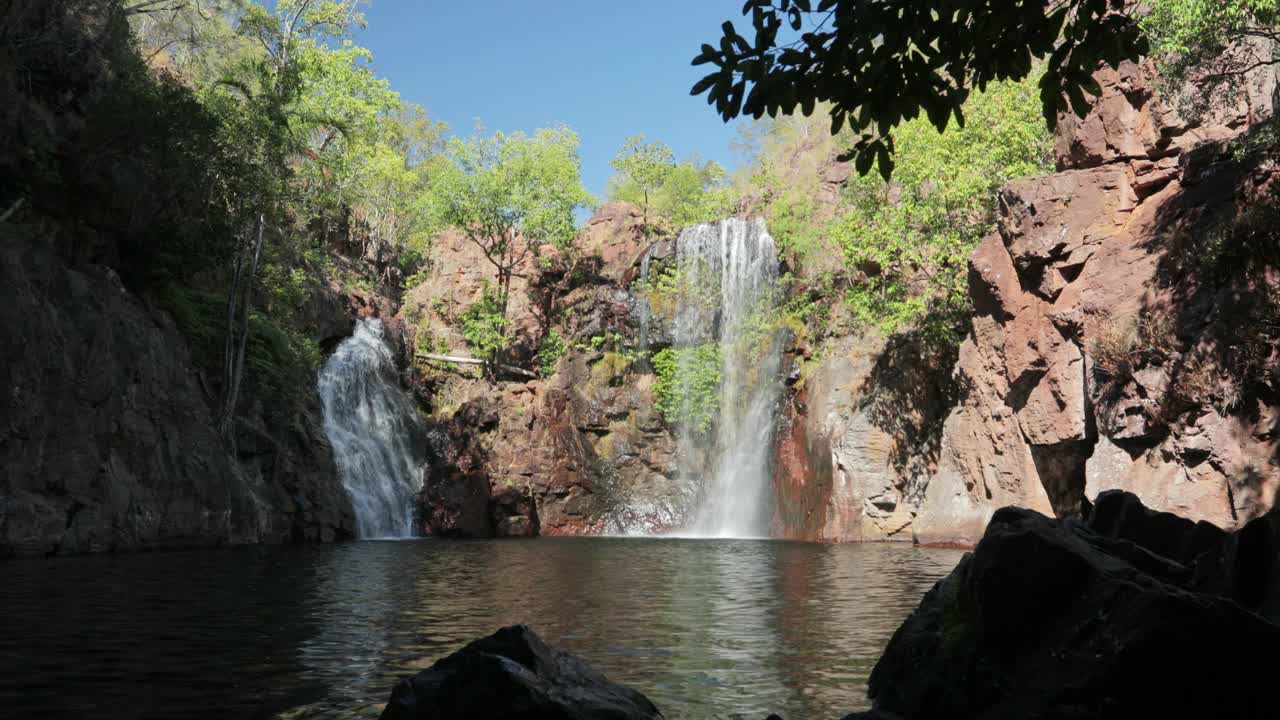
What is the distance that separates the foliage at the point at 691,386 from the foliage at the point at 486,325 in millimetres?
8133

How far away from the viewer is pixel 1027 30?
5621mm

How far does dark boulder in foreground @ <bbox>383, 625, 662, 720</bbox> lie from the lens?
16.9 ft

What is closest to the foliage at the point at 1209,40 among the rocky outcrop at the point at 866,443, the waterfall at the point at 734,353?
the rocky outcrop at the point at 866,443

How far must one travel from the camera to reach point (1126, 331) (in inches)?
804

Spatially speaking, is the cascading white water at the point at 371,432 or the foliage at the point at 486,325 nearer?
the cascading white water at the point at 371,432

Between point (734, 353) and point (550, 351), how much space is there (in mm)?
10365

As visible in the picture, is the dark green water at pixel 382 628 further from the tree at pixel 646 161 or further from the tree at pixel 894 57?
the tree at pixel 646 161

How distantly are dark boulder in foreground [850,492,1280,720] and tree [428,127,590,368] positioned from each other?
130 feet

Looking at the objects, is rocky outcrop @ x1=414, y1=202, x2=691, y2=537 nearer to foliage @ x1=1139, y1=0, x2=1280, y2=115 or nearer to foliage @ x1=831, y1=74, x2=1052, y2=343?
foliage @ x1=831, y1=74, x2=1052, y2=343

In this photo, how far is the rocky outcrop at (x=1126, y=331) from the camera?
1780cm

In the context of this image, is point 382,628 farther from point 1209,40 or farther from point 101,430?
point 1209,40

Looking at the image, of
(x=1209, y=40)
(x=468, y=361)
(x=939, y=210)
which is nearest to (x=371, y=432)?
(x=468, y=361)

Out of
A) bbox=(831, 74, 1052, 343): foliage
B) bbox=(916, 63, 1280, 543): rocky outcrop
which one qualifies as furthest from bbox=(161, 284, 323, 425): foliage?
bbox=(916, 63, 1280, 543): rocky outcrop

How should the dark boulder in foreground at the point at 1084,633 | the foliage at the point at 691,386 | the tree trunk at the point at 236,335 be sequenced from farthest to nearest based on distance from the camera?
1. the foliage at the point at 691,386
2. the tree trunk at the point at 236,335
3. the dark boulder in foreground at the point at 1084,633
